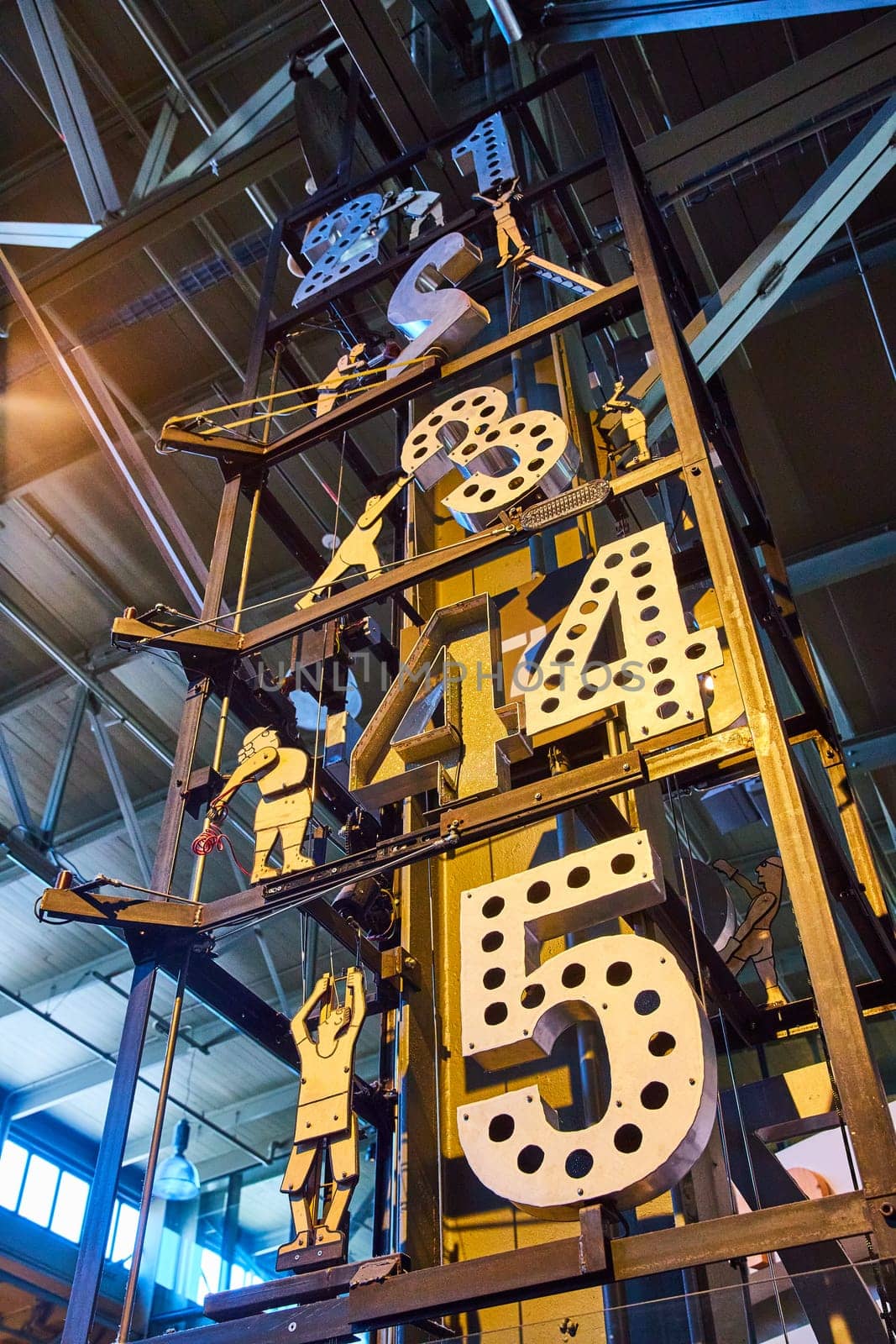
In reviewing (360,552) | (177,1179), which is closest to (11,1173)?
(177,1179)

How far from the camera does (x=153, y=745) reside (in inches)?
417

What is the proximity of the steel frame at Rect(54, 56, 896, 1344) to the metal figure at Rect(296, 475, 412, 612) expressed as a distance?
24 cm

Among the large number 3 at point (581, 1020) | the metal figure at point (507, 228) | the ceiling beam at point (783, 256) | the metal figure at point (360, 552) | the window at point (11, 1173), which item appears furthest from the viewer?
the window at point (11, 1173)

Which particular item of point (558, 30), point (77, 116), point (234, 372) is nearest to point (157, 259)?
point (234, 372)

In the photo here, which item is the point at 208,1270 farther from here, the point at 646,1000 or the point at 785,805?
the point at 785,805

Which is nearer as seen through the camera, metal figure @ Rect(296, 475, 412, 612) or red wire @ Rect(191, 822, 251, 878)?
red wire @ Rect(191, 822, 251, 878)

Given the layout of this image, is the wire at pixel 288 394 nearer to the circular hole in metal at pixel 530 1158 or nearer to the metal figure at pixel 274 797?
the metal figure at pixel 274 797

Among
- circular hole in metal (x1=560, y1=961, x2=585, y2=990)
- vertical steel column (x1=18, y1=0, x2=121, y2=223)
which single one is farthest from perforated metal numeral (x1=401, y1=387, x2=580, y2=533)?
vertical steel column (x1=18, y1=0, x2=121, y2=223)

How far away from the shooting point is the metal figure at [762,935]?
444 centimetres

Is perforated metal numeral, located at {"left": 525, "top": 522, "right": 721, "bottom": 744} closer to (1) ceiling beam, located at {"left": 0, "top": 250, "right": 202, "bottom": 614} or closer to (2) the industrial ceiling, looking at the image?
(2) the industrial ceiling

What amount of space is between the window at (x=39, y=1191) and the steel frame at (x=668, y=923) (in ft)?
43.6

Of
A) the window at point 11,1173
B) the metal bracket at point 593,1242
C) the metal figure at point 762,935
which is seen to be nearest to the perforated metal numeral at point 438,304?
the metal figure at point 762,935

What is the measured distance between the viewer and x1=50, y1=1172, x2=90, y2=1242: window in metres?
15.2

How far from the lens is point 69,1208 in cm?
1558
